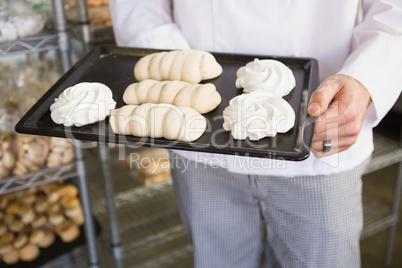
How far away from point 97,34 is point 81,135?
2.47 feet

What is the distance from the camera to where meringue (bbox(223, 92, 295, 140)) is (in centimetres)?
89

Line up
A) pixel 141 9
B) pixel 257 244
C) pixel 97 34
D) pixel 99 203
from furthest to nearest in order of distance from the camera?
pixel 99 203 → pixel 97 34 → pixel 257 244 → pixel 141 9

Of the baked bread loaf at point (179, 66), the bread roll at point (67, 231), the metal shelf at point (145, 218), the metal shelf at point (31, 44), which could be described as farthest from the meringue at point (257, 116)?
the metal shelf at point (145, 218)

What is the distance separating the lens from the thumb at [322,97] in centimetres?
87

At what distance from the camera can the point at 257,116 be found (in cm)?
92

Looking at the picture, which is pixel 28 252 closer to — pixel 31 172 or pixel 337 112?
pixel 31 172

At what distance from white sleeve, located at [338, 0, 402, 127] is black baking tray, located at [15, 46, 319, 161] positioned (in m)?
0.11

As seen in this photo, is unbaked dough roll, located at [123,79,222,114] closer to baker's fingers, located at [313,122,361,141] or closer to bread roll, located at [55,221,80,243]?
baker's fingers, located at [313,122,361,141]

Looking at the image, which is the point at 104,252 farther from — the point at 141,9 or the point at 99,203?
the point at 141,9

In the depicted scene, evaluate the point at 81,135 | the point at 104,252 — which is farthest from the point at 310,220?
the point at 104,252

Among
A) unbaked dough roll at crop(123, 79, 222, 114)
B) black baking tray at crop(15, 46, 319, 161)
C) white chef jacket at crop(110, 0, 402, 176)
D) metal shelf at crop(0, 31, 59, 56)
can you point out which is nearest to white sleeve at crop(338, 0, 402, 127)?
white chef jacket at crop(110, 0, 402, 176)

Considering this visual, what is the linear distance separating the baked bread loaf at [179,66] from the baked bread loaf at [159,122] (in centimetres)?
13

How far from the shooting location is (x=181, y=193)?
4.52ft

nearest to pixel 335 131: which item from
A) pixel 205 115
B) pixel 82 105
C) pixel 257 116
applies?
pixel 257 116
